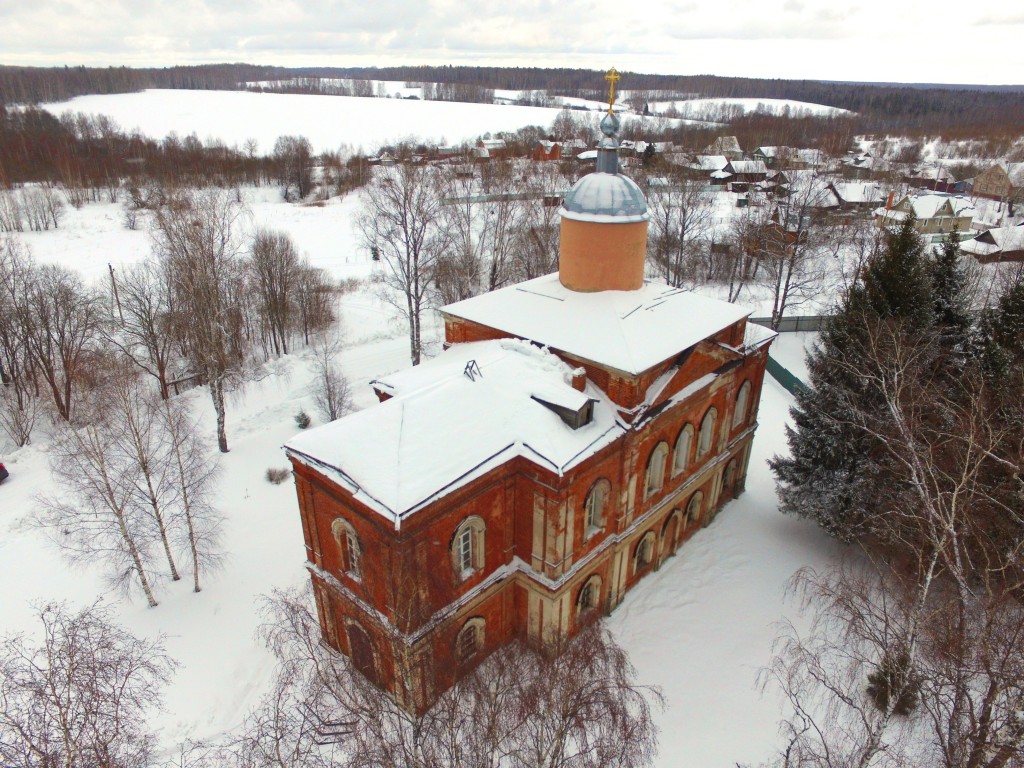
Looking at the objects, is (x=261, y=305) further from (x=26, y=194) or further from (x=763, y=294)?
(x=26, y=194)

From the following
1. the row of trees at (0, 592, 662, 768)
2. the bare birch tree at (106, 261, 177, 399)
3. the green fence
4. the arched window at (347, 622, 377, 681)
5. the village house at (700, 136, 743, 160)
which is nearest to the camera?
the row of trees at (0, 592, 662, 768)

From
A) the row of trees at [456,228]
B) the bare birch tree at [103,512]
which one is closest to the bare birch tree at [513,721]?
the bare birch tree at [103,512]

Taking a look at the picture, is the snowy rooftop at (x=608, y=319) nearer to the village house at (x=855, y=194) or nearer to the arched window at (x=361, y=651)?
the arched window at (x=361, y=651)

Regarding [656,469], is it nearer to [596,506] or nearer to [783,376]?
[596,506]

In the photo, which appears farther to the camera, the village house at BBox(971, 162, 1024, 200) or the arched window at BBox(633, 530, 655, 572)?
the village house at BBox(971, 162, 1024, 200)

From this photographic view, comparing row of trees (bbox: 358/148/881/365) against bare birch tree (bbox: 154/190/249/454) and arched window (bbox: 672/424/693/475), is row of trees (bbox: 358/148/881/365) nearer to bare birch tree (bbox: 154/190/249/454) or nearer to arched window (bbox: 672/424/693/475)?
bare birch tree (bbox: 154/190/249/454)

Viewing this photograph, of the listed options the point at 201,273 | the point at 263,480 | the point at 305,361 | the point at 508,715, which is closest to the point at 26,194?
the point at 305,361

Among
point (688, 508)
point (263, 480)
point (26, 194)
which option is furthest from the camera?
point (26, 194)

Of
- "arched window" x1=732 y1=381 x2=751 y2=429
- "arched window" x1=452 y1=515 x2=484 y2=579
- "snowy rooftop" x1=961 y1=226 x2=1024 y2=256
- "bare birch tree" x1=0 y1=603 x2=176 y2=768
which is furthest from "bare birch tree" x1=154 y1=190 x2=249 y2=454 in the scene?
"snowy rooftop" x1=961 y1=226 x2=1024 y2=256

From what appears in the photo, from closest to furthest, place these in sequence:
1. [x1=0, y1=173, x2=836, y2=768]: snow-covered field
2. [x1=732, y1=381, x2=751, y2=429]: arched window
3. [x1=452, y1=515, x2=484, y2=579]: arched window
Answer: [x1=452, y1=515, x2=484, y2=579]: arched window
[x1=0, y1=173, x2=836, y2=768]: snow-covered field
[x1=732, y1=381, x2=751, y2=429]: arched window
